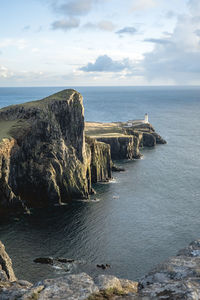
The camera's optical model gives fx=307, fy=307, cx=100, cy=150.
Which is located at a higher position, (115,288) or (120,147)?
(115,288)

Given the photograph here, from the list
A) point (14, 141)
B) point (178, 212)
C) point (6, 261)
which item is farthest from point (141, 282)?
point (14, 141)

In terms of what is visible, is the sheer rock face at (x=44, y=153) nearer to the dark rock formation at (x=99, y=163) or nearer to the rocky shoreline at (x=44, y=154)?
the rocky shoreline at (x=44, y=154)

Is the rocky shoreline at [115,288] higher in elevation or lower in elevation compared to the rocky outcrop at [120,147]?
higher

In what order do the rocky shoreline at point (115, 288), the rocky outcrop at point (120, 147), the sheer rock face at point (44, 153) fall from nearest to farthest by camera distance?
the rocky shoreline at point (115, 288) < the sheer rock face at point (44, 153) < the rocky outcrop at point (120, 147)

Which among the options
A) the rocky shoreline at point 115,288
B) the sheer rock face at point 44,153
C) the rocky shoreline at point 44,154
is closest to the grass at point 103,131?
the rocky shoreline at point 44,154

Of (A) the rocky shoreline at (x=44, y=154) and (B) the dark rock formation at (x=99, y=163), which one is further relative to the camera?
(B) the dark rock formation at (x=99, y=163)

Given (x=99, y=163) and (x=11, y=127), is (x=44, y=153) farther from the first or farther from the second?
(x=99, y=163)

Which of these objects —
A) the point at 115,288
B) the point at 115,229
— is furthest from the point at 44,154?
the point at 115,288

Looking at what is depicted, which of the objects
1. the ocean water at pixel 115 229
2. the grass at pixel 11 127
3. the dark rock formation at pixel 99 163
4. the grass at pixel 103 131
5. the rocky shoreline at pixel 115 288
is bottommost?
the ocean water at pixel 115 229

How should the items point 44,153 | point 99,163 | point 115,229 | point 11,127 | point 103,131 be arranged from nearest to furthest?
point 115,229 < point 44,153 < point 11,127 < point 99,163 < point 103,131
